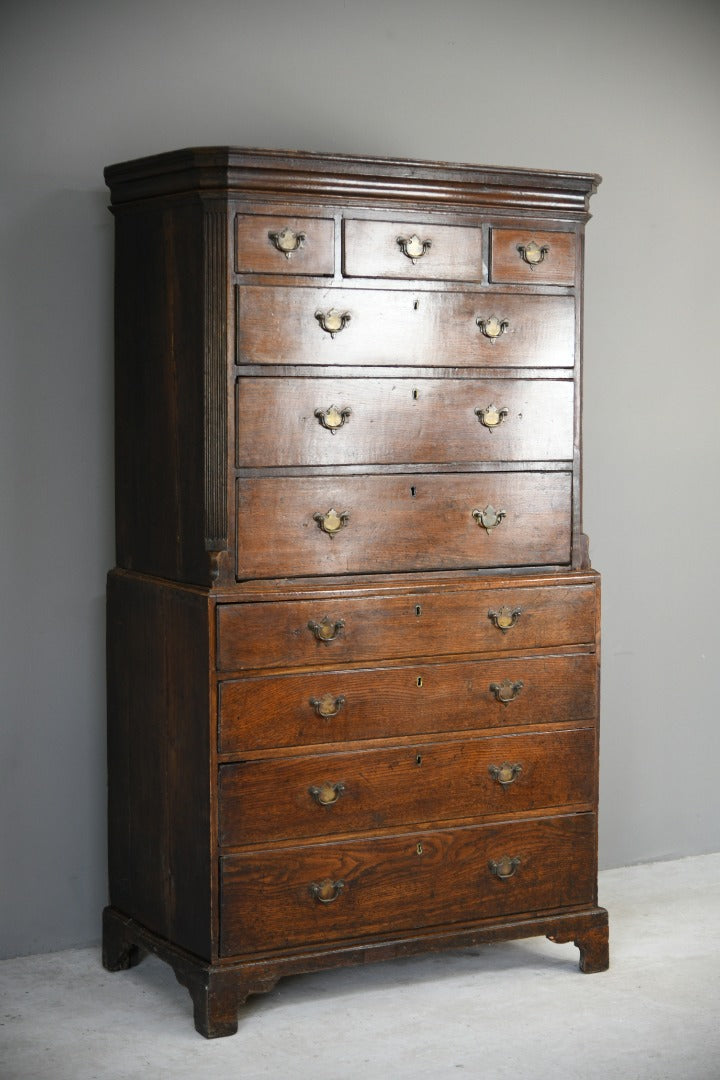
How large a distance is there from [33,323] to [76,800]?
1.20 meters

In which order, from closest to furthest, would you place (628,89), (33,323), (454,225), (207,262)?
Result: (207,262)
(454,225)
(33,323)
(628,89)

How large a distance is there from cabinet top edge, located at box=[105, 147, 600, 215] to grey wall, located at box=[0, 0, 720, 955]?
30 cm

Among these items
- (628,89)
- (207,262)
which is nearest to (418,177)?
(207,262)

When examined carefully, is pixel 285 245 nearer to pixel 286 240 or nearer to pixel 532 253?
pixel 286 240

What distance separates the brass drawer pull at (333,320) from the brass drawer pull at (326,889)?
122cm

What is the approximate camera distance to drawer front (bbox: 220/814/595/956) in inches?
127

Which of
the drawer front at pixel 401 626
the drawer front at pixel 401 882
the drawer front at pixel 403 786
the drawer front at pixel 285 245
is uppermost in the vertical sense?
the drawer front at pixel 285 245

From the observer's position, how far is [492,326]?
3.40m

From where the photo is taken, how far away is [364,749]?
332 cm

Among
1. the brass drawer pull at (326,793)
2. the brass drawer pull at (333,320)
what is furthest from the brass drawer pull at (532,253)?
the brass drawer pull at (326,793)

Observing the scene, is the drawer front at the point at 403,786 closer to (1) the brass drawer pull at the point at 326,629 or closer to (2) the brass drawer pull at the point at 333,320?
(1) the brass drawer pull at the point at 326,629

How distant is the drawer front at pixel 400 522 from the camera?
3213mm

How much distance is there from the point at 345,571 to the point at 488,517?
1.24 ft

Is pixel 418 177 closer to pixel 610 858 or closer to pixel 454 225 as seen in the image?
pixel 454 225
